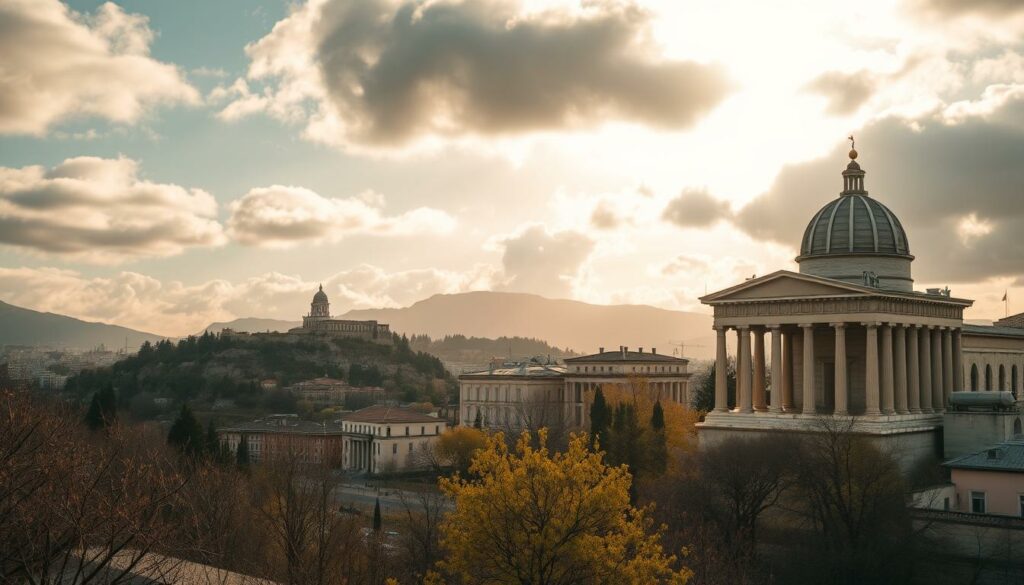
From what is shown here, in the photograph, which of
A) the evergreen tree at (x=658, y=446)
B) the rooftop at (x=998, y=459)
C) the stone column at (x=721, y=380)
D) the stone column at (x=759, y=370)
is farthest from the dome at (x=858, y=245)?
the evergreen tree at (x=658, y=446)

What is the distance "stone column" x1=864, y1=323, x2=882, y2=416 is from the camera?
177 ft

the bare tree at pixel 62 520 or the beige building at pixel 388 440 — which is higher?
the bare tree at pixel 62 520

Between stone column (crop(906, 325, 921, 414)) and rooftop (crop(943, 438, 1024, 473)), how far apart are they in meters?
8.04

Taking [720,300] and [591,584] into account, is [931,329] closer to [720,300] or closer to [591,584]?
[720,300]

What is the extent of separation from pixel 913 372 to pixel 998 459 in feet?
36.3

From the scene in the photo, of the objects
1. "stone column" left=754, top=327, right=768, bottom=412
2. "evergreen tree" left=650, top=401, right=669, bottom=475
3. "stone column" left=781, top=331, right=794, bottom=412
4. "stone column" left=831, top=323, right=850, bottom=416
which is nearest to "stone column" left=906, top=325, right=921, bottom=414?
"stone column" left=831, top=323, right=850, bottom=416

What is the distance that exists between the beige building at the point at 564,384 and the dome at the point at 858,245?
5361 centimetres

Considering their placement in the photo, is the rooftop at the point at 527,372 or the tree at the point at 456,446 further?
the rooftop at the point at 527,372

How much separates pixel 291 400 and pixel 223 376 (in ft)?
79.9

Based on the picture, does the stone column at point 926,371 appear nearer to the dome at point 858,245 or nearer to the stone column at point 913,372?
the stone column at point 913,372

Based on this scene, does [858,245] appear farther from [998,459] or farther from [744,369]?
[998,459]

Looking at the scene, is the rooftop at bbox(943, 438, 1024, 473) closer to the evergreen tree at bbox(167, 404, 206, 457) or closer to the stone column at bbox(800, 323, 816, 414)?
the stone column at bbox(800, 323, 816, 414)

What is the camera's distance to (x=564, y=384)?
130 metres

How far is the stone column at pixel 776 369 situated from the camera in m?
58.5
